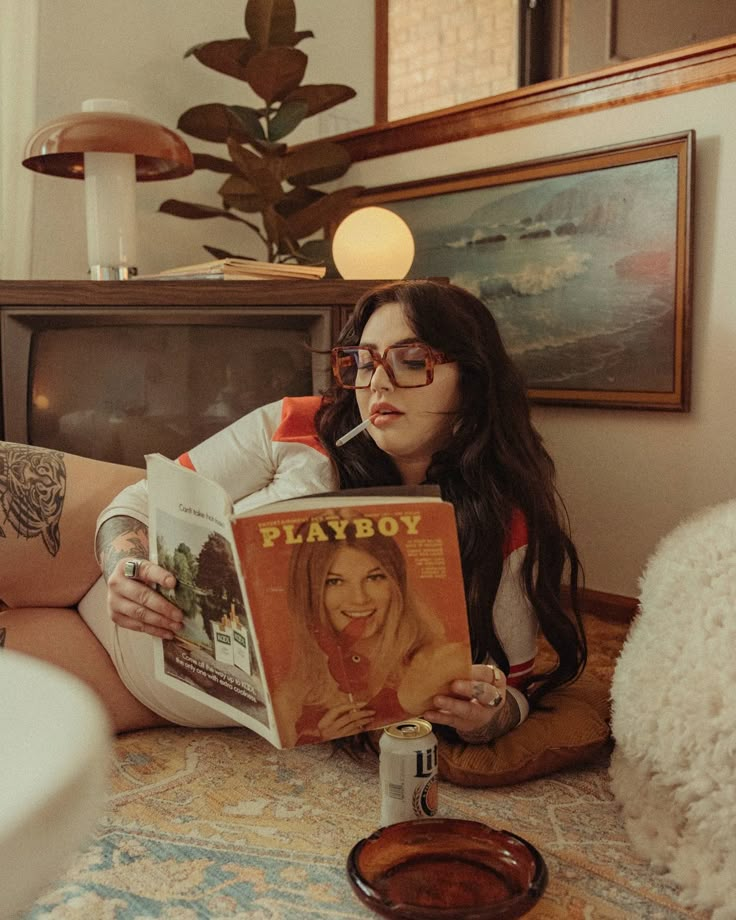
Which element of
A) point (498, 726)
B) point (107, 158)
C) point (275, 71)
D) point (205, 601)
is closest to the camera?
point (205, 601)

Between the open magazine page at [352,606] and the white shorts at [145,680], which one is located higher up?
the open magazine page at [352,606]

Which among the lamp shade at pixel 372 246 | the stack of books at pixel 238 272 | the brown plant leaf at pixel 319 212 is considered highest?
the brown plant leaf at pixel 319 212

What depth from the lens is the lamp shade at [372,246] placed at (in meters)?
2.21

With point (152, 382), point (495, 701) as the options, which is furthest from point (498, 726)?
point (152, 382)

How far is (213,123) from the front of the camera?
103 inches

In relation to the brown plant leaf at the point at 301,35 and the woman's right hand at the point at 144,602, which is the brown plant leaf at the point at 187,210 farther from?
the woman's right hand at the point at 144,602

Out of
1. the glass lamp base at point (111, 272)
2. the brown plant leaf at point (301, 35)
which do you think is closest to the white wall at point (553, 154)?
the brown plant leaf at point (301, 35)

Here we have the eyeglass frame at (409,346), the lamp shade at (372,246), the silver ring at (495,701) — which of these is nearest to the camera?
the silver ring at (495,701)

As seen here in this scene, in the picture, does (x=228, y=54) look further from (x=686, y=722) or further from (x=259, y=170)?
(x=686, y=722)

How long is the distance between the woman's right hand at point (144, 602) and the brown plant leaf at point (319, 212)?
1.54 metres

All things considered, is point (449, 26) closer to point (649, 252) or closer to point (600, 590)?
point (649, 252)

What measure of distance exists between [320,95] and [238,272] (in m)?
0.86

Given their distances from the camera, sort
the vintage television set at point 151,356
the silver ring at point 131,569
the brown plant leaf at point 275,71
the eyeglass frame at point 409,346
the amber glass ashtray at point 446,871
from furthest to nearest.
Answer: the brown plant leaf at point 275,71 < the vintage television set at point 151,356 < the eyeglass frame at point 409,346 < the silver ring at point 131,569 < the amber glass ashtray at point 446,871

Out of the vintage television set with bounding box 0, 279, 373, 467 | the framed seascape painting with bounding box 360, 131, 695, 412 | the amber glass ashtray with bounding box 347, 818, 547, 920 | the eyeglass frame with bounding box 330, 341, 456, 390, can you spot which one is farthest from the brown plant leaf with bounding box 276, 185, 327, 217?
the amber glass ashtray with bounding box 347, 818, 547, 920
